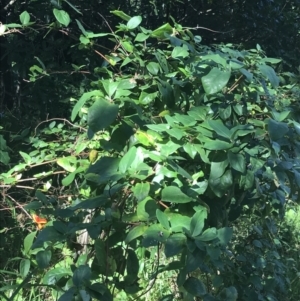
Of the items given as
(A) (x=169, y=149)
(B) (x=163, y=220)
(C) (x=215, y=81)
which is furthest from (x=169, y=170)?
(C) (x=215, y=81)

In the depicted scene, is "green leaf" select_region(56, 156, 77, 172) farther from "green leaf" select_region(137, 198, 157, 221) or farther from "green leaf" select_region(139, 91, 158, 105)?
"green leaf" select_region(137, 198, 157, 221)

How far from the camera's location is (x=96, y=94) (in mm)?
1751

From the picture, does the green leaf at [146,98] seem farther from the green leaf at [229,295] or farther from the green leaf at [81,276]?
the green leaf at [229,295]

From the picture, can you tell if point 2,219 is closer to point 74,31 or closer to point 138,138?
Answer: point 74,31

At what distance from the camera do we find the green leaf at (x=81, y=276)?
156cm

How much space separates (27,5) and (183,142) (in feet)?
7.68

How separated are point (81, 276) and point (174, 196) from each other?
36 centimetres

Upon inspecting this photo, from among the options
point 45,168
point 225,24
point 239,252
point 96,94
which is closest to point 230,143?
point 96,94

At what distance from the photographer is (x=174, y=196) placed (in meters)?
1.60

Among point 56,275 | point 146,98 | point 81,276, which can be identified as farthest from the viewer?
point 146,98

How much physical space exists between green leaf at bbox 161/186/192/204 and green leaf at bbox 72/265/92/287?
308mm

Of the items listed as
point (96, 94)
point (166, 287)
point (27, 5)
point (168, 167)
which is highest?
point (96, 94)

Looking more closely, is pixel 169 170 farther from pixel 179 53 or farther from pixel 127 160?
pixel 179 53

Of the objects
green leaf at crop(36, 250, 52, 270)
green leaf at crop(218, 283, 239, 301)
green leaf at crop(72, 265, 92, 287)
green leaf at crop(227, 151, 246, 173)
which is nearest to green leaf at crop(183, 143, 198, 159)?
green leaf at crop(227, 151, 246, 173)
